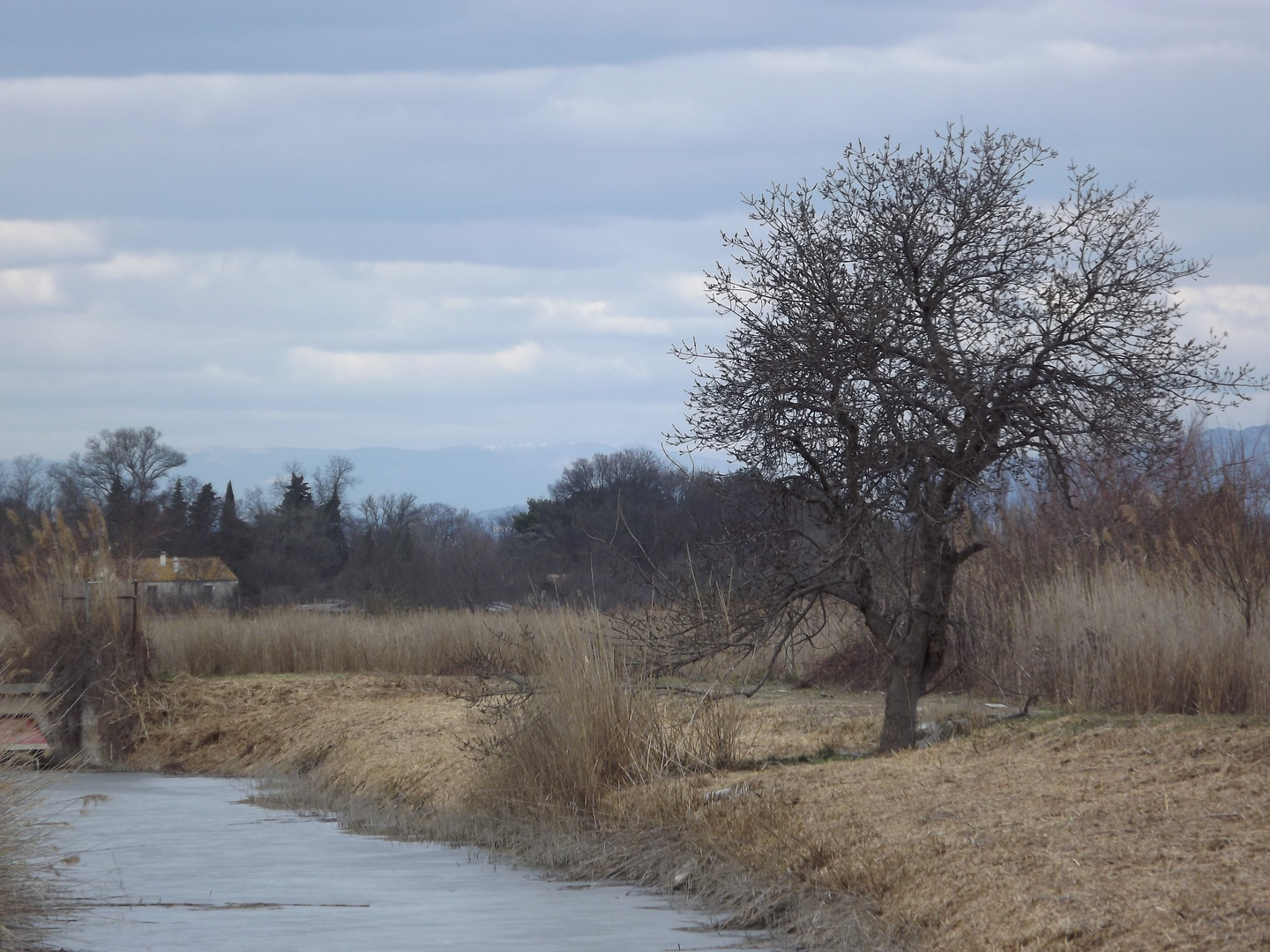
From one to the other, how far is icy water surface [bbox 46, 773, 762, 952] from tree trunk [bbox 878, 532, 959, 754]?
8.01ft

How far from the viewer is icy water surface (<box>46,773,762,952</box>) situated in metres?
8.25

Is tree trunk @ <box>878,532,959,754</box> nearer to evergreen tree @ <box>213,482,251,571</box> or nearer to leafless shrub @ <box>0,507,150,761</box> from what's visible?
leafless shrub @ <box>0,507,150,761</box>

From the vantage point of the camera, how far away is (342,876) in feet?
35.8

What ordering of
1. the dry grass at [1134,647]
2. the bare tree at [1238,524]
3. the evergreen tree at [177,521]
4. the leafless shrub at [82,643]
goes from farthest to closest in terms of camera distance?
the evergreen tree at [177,521] → the leafless shrub at [82,643] → the bare tree at [1238,524] → the dry grass at [1134,647]

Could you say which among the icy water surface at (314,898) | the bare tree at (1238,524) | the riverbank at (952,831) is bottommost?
the icy water surface at (314,898)

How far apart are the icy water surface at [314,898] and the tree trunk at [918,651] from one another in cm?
244

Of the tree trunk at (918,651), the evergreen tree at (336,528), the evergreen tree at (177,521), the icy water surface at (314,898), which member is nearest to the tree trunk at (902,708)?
the tree trunk at (918,651)

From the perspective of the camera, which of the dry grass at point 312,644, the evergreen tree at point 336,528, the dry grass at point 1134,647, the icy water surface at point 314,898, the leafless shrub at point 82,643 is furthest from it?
the evergreen tree at point 336,528

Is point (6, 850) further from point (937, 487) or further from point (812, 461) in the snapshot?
point (937, 487)

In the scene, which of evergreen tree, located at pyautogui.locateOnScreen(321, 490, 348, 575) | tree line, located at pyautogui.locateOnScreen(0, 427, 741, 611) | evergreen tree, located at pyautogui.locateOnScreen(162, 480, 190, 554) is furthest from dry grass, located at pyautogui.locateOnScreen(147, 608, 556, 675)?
evergreen tree, located at pyautogui.locateOnScreen(321, 490, 348, 575)

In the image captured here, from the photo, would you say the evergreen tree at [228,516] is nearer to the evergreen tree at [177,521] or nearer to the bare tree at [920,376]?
the evergreen tree at [177,521]

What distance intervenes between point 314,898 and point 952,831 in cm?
467

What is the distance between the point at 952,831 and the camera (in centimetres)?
747

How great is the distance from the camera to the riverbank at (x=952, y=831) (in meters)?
5.91
